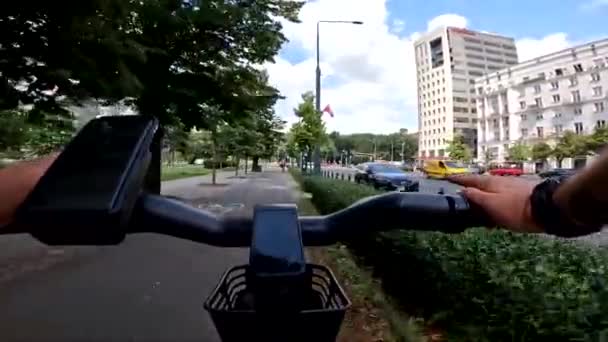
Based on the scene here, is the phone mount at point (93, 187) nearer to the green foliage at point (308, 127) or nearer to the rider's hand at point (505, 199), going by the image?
the rider's hand at point (505, 199)

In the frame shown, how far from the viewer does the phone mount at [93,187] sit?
2.66ft

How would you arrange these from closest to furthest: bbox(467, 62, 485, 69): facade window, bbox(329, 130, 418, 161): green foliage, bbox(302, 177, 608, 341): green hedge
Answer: bbox(302, 177, 608, 341): green hedge, bbox(467, 62, 485, 69): facade window, bbox(329, 130, 418, 161): green foliage

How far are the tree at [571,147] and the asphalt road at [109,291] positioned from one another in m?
56.5

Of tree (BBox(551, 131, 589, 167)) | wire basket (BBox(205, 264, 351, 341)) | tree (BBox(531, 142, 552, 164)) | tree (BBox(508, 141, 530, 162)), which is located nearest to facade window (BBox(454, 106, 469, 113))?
tree (BBox(508, 141, 530, 162))

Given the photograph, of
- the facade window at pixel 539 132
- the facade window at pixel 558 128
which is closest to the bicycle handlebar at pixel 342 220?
the facade window at pixel 558 128

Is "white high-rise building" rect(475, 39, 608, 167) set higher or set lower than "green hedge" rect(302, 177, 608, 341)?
higher

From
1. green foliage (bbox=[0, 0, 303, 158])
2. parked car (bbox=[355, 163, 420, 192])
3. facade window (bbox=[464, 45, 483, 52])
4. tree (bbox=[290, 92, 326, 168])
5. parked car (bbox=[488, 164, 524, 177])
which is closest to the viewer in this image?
parked car (bbox=[488, 164, 524, 177])

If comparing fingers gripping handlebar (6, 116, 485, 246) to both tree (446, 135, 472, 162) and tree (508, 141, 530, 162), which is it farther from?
tree (446, 135, 472, 162)

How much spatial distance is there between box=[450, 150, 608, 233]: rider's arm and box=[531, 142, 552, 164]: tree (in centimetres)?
6936

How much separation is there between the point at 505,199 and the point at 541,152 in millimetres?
70872

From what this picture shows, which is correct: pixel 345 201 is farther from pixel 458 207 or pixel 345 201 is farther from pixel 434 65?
pixel 434 65

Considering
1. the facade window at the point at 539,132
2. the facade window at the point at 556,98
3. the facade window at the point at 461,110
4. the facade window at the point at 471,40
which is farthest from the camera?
the facade window at the point at 471,40

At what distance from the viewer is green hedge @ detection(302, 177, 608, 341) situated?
7.20 feet

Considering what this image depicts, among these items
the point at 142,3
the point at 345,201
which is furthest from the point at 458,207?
the point at 345,201
